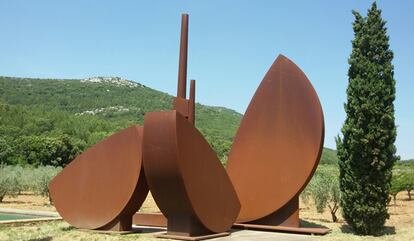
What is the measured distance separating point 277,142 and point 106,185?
5.16 metres

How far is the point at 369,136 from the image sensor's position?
13344mm

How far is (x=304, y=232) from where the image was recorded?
13.3 metres

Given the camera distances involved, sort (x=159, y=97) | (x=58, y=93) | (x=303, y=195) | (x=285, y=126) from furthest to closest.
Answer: (x=159, y=97) < (x=58, y=93) < (x=303, y=195) < (x=285, y=126)

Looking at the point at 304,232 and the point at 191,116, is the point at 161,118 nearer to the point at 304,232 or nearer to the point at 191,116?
the point at 191,116

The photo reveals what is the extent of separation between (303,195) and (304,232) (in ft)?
32.0

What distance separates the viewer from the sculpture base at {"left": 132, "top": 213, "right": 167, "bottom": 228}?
15305 millimetres

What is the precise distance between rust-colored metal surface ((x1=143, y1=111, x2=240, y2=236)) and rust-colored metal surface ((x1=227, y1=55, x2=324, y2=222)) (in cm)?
209

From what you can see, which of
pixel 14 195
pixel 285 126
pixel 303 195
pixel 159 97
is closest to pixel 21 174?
pixel 14 195

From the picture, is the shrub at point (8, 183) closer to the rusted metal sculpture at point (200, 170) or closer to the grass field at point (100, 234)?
the grass field at point (100, 234)

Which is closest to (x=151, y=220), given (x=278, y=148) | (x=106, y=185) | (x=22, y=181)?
(x=106, y=185)

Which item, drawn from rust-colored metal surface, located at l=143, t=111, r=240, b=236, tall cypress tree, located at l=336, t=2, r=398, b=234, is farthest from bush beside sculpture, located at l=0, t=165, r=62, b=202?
tall cypress tree, located at l=336, t=2, r=398, b=234

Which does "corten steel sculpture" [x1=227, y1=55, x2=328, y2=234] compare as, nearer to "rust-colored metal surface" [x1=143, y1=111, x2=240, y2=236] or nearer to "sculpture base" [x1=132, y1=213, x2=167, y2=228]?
"rust-colored metal surface" [x1=143, y1=111, x2=240, y2=236]

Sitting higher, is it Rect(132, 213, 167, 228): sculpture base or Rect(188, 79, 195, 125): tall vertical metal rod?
Rect(188, 79, 195, 125): tall vertical metal rod

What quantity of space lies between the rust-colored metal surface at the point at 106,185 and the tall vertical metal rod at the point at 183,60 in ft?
5.18
